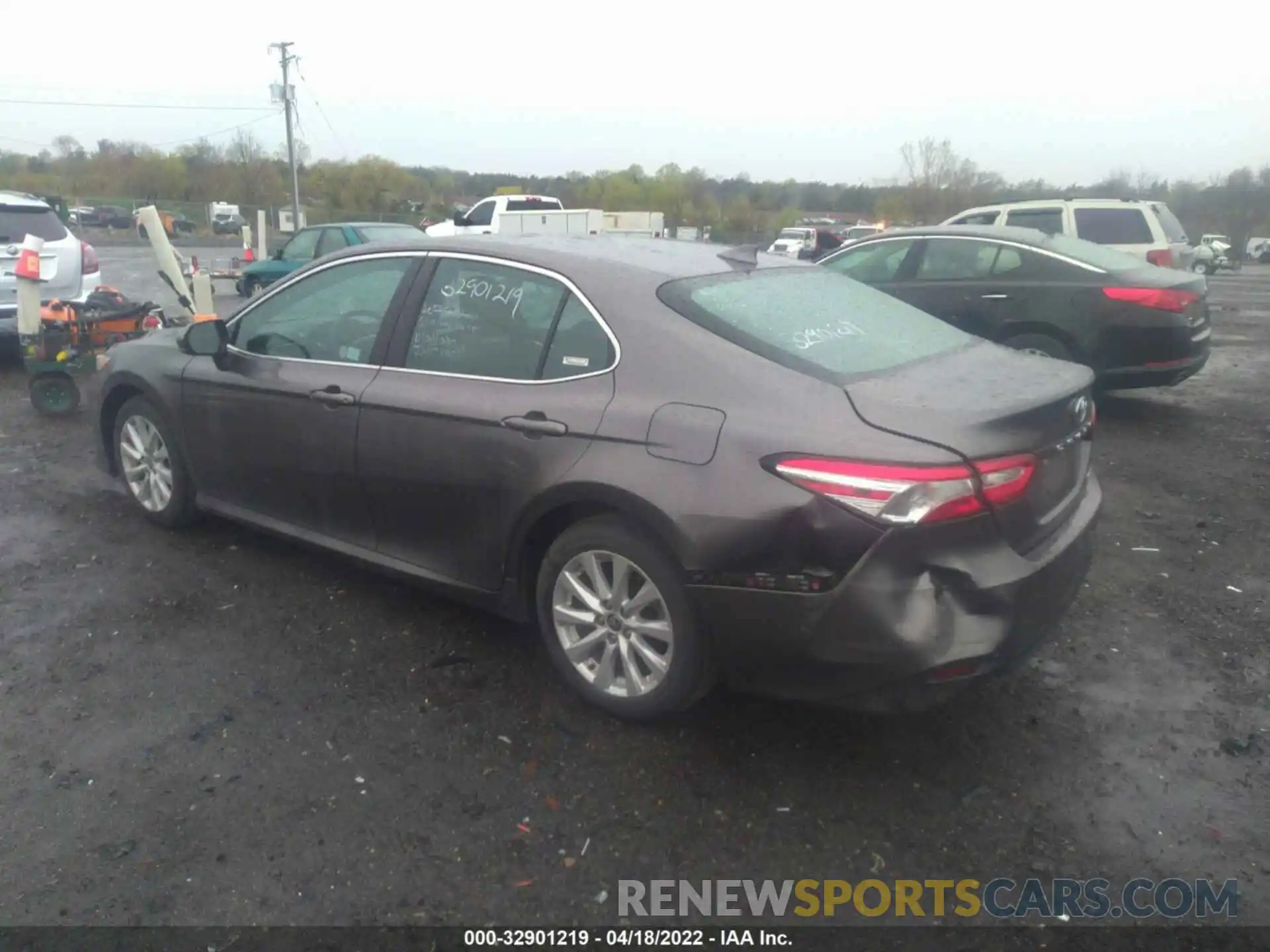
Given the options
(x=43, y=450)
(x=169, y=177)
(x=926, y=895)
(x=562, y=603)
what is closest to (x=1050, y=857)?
(x=926, y=895)

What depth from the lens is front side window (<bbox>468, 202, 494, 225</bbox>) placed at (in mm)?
22469

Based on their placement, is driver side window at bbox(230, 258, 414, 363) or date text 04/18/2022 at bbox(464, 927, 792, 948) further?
driver side window at bbox(230, 258, 414, 363)

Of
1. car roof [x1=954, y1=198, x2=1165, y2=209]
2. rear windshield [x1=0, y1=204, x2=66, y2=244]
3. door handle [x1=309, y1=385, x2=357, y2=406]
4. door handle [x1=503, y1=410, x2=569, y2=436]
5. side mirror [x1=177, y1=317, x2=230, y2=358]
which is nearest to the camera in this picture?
door handle [x1=503, y1=410, x2=569, y2=436]

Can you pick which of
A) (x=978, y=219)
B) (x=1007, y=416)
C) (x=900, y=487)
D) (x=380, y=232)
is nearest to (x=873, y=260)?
(x=978, y=219)

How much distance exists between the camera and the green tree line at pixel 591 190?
51.3 meters

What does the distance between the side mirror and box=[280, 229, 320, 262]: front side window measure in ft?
42.6

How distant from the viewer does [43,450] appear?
7.19 meters

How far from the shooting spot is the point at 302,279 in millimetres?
4648

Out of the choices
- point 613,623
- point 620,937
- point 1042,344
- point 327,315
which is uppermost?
point 327,315

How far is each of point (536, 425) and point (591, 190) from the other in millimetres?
62536

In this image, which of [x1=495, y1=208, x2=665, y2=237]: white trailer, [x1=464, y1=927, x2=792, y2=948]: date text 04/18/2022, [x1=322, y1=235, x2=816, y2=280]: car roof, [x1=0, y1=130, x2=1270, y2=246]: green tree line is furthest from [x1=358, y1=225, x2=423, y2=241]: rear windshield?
[x1=0, y1=130, x2=1270, y2=246]: green tree line

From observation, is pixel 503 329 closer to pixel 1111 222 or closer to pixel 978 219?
pixel 1111 222

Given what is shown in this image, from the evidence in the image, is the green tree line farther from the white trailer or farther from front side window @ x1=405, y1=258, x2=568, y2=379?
front side window @ x1=405, y1=258, x2=568, y2=379

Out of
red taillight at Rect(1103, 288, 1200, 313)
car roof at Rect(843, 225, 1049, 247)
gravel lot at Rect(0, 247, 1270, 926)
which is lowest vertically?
gravel lot at Rect(0, 247, 1270, 926)
